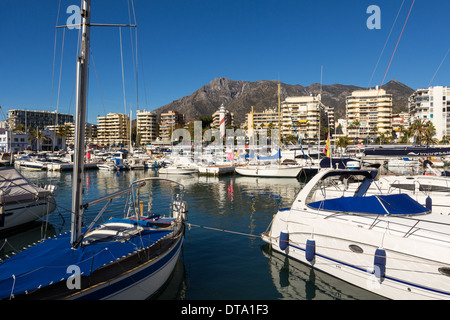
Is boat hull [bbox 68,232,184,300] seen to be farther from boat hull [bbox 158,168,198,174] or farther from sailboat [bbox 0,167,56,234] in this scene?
boat hull [bbox 158,168,198,174]

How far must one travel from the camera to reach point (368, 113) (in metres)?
124

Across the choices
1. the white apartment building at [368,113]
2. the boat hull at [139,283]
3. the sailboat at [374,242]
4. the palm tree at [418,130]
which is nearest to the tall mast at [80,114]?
the boat hull at [139,283]

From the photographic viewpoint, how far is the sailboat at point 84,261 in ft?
20.0

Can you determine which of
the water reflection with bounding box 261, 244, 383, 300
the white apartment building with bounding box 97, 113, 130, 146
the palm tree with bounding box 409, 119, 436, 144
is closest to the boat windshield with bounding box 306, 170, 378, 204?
the water reflection with bounding box 261, 244, 383, 300

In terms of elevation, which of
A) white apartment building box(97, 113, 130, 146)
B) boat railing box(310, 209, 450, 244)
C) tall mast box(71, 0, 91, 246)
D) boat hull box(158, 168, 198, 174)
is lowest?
boat hull box(158, 168, 198, 174)

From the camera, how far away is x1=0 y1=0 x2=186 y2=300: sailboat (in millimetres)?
6090

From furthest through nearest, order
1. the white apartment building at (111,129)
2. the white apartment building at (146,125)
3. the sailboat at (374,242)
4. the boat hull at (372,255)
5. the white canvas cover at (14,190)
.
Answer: the white apartment building at (111,129)
the white apartment building at (146,125)
the white canvas cover at (14,190)
the sailboat at (374,242)
the boat hull at (372,255)

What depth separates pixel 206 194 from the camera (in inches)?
1142

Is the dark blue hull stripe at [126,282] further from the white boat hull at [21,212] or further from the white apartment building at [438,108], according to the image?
the white apartment building at [438,108]

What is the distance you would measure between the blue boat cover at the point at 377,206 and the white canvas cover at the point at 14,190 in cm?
1520

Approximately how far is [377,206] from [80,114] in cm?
1004

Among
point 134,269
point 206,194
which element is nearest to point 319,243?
point 134,269

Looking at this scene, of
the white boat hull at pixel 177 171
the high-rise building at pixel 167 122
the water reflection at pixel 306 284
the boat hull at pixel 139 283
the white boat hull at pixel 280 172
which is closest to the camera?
the boat hull at pixel 139 283
